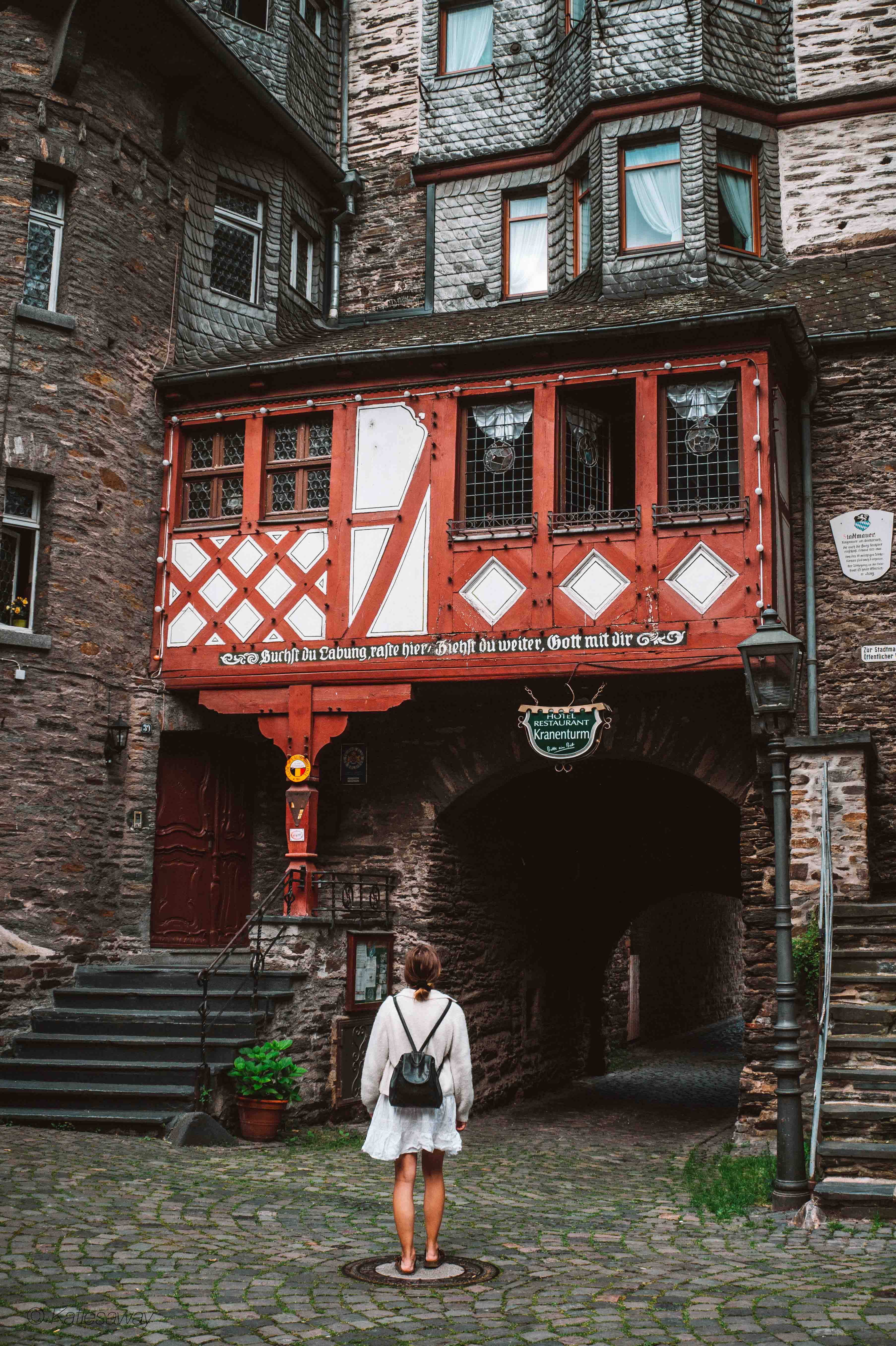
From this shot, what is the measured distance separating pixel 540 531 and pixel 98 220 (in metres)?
5.43

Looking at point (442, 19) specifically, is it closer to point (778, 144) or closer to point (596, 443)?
point (778, 144)

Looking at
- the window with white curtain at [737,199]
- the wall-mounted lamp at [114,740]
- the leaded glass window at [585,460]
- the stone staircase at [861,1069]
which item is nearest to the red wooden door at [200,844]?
the wall-mounted lamp at [114,740]

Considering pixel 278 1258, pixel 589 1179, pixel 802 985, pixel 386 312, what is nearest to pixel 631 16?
pixel 386 312

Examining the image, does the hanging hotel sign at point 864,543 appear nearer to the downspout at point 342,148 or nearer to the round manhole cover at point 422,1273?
the downspout at point 342,148

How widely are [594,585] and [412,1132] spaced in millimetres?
6709

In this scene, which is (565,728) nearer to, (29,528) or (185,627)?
(185,627)

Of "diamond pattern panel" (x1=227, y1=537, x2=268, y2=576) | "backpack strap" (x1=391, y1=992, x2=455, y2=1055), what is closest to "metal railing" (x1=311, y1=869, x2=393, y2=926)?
"diamond pattern panel" (x1=227, y1=537, x2=268, y2=576)

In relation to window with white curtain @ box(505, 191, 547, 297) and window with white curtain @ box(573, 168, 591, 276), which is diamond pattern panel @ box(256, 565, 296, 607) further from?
window with white curtain @ box(573, 168, 591, 276)

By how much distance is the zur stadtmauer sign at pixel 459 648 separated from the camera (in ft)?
37.8

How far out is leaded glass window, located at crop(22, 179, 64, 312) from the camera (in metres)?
12.6

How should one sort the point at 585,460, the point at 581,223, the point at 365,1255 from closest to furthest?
the point at 365,1255 → the point at 585,460 → the point at 581,223

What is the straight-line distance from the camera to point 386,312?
1620 cm

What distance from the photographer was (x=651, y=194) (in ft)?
48.4

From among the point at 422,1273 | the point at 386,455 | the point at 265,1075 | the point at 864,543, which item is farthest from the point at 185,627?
the point at 422,1273
